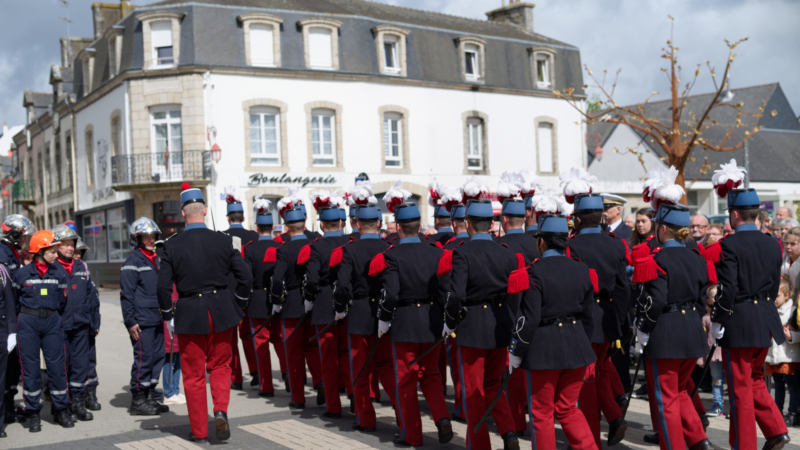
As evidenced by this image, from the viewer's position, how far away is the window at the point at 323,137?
26.2 meters

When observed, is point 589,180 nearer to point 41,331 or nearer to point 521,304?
point 521,304

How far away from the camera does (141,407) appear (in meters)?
8.10

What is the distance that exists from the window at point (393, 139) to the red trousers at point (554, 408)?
2225cm

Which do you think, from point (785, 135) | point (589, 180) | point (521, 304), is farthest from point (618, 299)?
point (785, 135)

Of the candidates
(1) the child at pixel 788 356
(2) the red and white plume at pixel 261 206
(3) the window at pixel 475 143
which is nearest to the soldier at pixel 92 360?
(2) the red and white plume at pixel 261 206

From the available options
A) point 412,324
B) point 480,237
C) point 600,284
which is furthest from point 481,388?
point 600,284

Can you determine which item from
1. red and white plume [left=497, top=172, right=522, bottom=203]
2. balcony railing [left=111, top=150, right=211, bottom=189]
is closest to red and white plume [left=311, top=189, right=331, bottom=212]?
red and white plume [left=497, top=172, right=522, bottom=203]

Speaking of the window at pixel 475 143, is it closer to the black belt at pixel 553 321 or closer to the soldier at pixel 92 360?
the soldier at pixel 92 360

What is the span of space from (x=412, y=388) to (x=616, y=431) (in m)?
1.71

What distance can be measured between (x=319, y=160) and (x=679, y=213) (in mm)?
21343

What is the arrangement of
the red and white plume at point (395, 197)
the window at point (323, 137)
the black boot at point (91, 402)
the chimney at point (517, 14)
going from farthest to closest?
Result: the chimney at point (517, 14) → the window at point (323, 137) → the black boot at point (91, 402) → the red and white plume at point (395, 197)

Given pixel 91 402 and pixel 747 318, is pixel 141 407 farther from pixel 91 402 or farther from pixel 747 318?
pixel 747 318

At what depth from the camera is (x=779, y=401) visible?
739 centimetres

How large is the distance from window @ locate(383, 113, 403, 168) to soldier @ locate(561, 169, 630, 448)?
69.3ft
